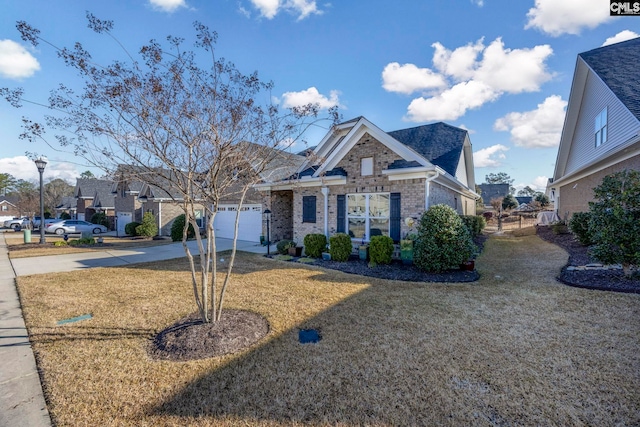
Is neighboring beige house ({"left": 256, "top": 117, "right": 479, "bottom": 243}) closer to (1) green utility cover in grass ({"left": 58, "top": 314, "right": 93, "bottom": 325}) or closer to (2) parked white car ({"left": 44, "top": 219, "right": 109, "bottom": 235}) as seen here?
(1) green utility cover in grass ({"left": 58, "top": 314, "right": 93, "bottom": 325})

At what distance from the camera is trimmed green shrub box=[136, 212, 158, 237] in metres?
20.3

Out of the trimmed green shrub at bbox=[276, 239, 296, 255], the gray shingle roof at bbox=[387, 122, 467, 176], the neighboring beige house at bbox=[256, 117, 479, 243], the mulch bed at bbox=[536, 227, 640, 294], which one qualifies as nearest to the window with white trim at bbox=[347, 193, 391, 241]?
the neighboring beige house at bbox=[256, 117, 479, 243]

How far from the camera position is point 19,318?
16.9ft

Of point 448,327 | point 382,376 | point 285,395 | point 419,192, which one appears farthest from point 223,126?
point 419,192

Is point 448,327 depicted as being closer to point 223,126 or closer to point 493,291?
point 493,291

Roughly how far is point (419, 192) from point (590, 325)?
5723mm

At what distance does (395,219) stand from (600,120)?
35.4ft

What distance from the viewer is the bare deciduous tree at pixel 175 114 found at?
374cm

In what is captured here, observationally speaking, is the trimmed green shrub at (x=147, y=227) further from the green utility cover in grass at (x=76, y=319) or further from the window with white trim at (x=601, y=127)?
the window with white trim at (x=601, y=127)

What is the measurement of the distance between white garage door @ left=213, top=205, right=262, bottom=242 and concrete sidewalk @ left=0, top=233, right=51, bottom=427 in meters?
10.8

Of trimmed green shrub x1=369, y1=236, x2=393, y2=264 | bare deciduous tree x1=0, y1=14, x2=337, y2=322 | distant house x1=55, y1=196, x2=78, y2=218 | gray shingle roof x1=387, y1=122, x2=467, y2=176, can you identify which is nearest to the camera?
bare deciduous tree x1=0, y1=14, x2=337, y2=322

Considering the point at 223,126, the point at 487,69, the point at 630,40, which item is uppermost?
the point at 630,40

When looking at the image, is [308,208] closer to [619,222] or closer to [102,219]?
[619,222]

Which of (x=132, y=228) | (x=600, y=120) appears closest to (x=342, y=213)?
(x=600, y=120)
